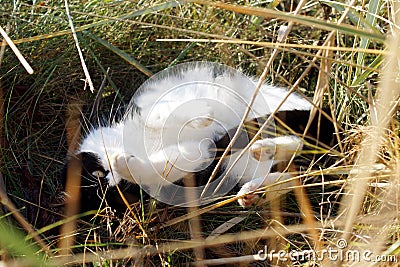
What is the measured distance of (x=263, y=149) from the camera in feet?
5.41

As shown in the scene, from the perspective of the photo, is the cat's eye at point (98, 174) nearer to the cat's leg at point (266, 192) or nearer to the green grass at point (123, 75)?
the green grass at point (123, 75)

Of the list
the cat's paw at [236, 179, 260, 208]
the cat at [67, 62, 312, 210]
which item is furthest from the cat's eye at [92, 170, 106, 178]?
the cat's paw at [236, 179, 260, 208]

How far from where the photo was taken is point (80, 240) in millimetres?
1626

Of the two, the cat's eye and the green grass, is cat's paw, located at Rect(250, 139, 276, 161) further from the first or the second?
the cat's eye

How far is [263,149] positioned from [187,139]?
0.26 metres

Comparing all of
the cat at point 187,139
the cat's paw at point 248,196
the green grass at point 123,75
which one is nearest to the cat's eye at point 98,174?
the cat at point 187,139

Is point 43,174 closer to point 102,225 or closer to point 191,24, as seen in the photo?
point 102,225

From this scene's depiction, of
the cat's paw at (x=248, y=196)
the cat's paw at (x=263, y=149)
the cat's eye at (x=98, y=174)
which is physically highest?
the cat's paw at (x=263, y=149)

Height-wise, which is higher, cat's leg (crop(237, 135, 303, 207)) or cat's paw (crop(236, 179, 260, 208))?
cat's leg (crop(237, 135, 303, 207))

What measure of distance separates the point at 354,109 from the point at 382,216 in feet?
2.17

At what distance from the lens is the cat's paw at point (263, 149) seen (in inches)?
65.1

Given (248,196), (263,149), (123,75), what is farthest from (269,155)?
(123,75)

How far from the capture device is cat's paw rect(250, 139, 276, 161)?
1.65 metres

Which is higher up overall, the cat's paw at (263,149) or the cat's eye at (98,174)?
the cat's paw at (263,149)
